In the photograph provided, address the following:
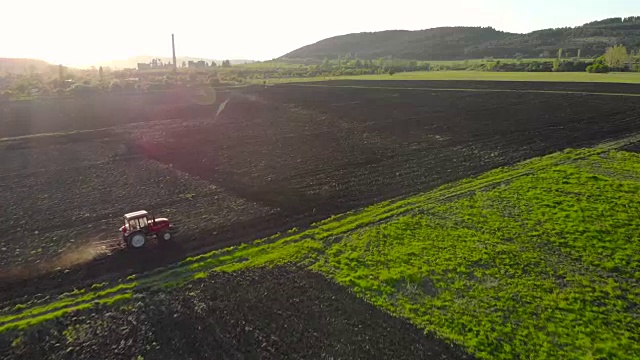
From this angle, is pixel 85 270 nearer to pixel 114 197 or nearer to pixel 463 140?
pixel 114 197

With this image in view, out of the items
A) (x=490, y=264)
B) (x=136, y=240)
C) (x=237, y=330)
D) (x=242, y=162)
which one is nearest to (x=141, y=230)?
(x=136, y=240)

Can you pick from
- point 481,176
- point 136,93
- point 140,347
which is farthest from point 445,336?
point 136,93

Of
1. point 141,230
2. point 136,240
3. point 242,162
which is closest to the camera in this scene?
point 136,240

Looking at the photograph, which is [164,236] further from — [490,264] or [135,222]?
[490,264]

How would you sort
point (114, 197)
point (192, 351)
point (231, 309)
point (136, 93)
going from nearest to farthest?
point (192, 351)
point (231, 309)
point (114, 197)
point (136, 93)

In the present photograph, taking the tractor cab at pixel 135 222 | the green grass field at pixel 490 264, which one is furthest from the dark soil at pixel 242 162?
the green grass field at pixel 490 264

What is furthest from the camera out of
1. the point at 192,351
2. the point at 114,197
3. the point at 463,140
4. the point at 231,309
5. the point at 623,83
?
the point at 623,83

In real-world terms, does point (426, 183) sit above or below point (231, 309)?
above

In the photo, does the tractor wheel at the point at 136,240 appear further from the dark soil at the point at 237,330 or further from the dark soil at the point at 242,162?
the dark soil at the point at 237,330
